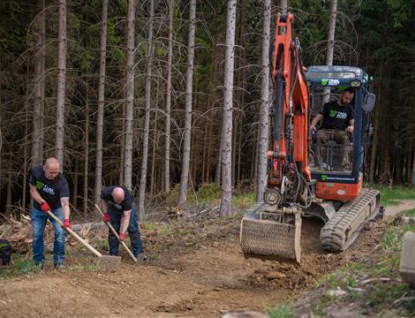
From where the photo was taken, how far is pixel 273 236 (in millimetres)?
7848

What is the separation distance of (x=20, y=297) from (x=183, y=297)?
214 centimetres

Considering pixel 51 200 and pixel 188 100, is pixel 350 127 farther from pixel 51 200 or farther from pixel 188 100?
pixel 188 100

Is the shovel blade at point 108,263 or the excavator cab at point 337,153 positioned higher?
the excavator cab at point 337,153

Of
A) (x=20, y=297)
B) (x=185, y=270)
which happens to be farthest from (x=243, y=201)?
(x=20, y=297)

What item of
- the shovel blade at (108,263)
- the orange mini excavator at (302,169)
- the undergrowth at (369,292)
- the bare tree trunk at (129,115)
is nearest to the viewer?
the undergrowth at (369,292)

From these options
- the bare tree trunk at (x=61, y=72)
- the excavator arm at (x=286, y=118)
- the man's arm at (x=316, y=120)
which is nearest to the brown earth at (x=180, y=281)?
the excavator arm at (x=286, y=118)

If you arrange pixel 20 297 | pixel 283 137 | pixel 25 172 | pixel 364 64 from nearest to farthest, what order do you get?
pixel 20 297 < pixel 283 137 < pixel 25 172 < pixel 364 64

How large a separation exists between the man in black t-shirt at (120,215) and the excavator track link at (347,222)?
3228mm

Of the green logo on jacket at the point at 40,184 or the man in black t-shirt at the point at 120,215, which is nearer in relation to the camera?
the green logo on jacket at the point at 40,184

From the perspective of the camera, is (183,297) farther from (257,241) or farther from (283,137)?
(283,137)

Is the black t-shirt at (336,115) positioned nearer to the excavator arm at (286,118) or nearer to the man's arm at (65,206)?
the excavator arm at (286,118)

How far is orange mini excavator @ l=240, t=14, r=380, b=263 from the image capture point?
7.98 meters

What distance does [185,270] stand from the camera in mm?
9312

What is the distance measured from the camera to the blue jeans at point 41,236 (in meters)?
9.16
